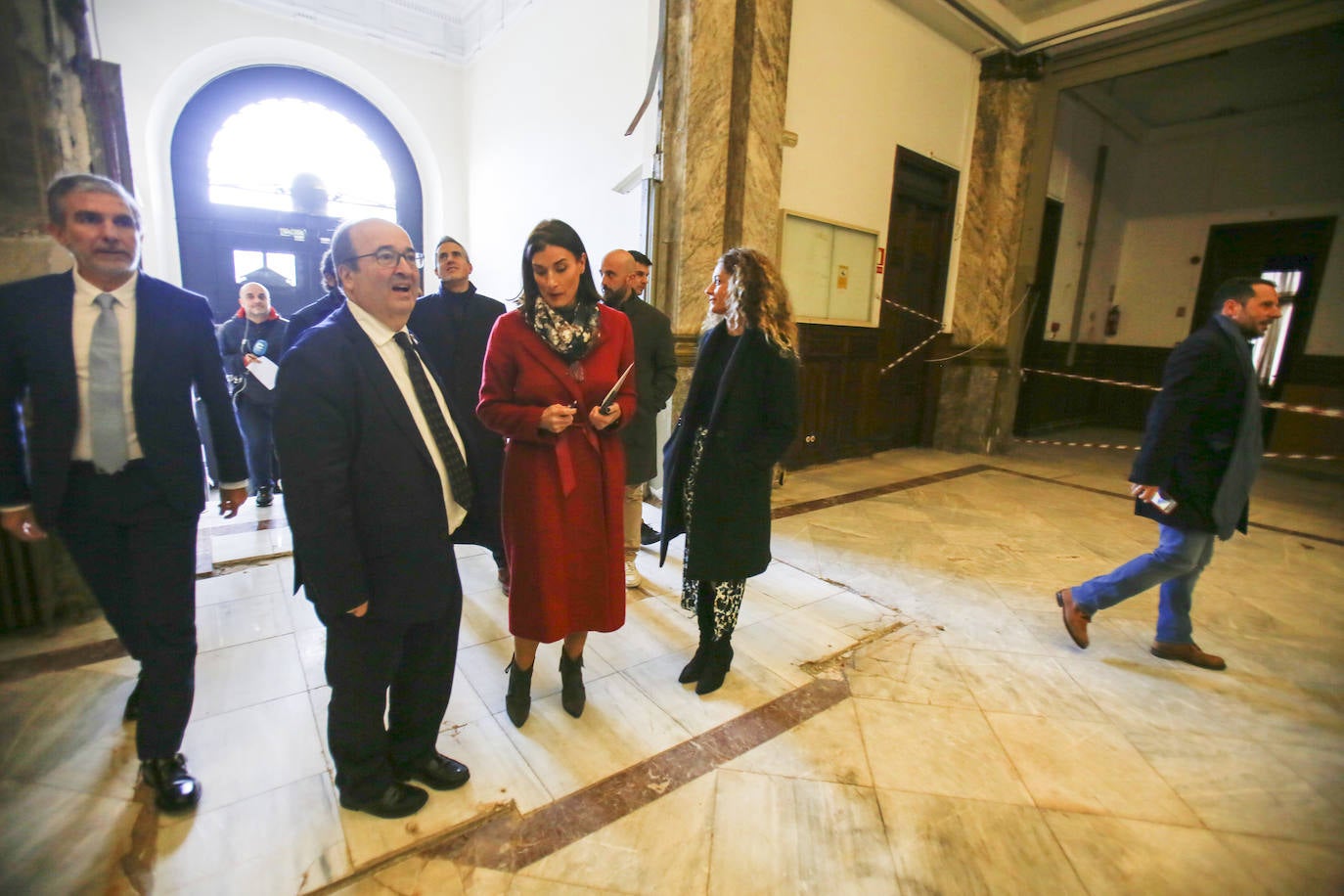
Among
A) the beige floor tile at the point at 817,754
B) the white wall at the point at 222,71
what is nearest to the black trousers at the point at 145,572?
the beige floor tile at the point at 817,754

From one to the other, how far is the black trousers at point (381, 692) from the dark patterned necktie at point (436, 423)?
37 cm

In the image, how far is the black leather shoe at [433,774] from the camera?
171 cm

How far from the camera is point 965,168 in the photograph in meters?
6.56

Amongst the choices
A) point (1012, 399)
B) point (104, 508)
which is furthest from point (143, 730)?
point (1012, 399)

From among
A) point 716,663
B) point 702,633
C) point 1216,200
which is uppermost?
point 1216,200

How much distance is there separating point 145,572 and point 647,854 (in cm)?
149

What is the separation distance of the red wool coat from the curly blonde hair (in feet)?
1.25

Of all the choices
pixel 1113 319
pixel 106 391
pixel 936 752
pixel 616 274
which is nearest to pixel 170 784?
pixel 106 391

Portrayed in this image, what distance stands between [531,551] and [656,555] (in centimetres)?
182

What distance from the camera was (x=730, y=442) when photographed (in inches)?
80.7

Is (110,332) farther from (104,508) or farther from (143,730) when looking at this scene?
(143,730)

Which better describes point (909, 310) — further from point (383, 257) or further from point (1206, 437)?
point (383, 257)

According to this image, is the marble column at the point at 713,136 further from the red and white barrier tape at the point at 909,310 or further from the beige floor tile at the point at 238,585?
the beige floor tile at the point at 238,585

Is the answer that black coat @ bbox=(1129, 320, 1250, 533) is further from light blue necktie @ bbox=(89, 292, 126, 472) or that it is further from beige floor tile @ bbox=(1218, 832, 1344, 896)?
light blue necktie @ bbox=(89, 292, 126, 472)
